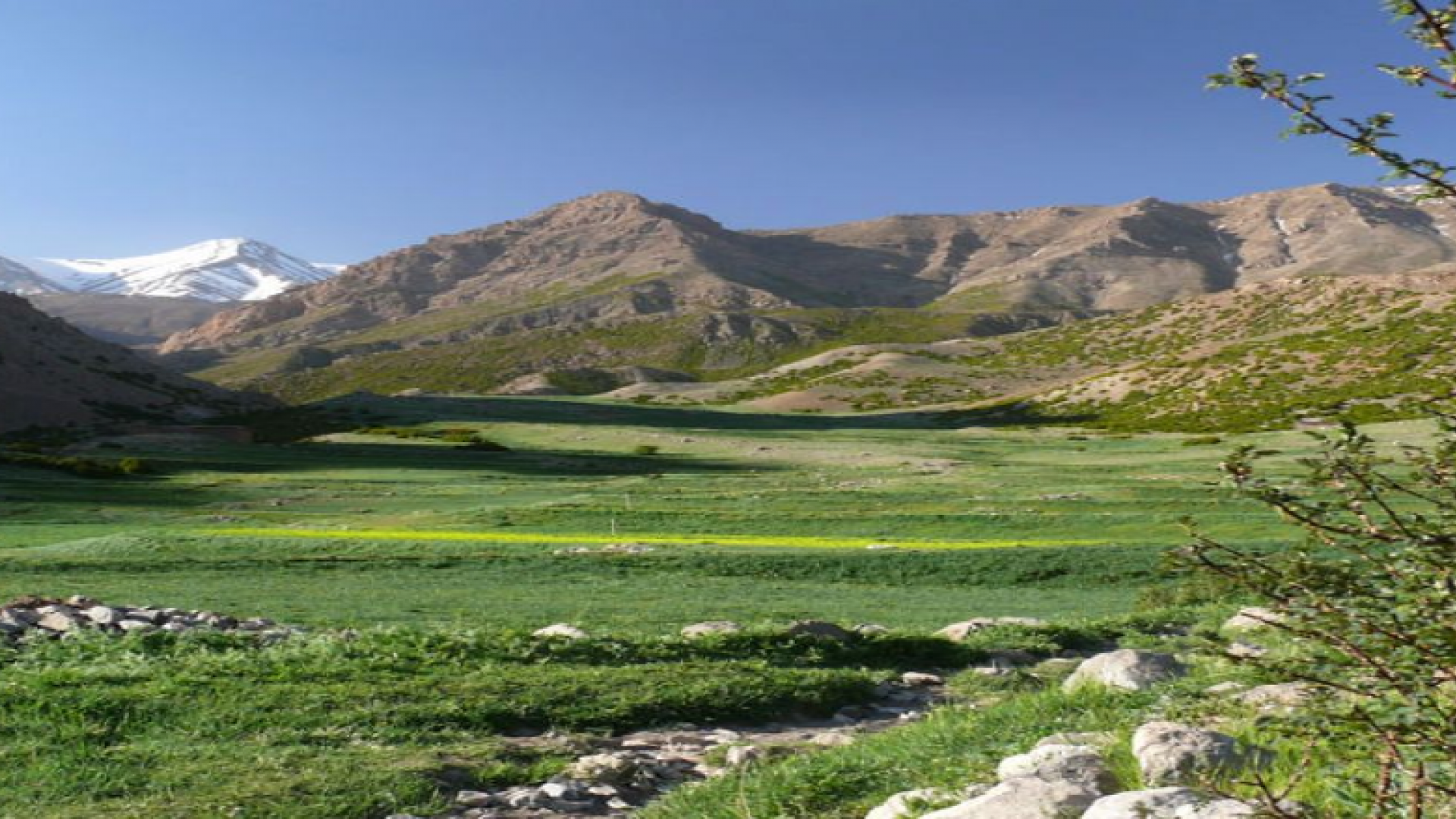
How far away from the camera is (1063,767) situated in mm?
7773

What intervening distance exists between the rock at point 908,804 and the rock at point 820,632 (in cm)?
988

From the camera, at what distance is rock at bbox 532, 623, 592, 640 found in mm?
17094

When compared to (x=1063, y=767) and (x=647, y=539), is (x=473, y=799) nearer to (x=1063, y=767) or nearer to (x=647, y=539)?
(x=1063, y=767)

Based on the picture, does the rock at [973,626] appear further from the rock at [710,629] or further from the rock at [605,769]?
the rock at [605,769]

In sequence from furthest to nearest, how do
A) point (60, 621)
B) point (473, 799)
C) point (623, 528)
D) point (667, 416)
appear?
point (667, 416), point (623, 528), point (60, 621), point (473, 799)

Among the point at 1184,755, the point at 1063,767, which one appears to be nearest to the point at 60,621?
the point at 1063,767

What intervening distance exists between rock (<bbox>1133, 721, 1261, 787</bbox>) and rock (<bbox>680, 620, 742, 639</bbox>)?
1058 centimetres

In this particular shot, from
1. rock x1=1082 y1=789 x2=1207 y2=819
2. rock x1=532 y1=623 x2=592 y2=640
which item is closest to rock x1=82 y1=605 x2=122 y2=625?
rock x1=532 y1=623 x2=592 y2=640

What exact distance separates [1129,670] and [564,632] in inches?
370

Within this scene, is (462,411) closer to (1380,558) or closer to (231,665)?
(231,665)

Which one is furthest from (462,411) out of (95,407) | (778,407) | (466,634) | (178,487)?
(466,634)

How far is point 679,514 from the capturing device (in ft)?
156

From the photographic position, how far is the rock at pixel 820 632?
715 inches

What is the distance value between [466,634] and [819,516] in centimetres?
3212
